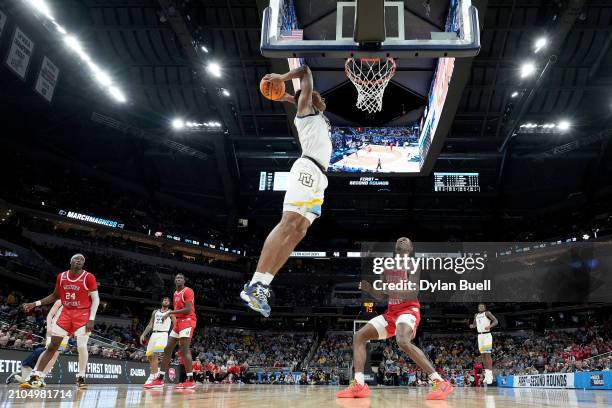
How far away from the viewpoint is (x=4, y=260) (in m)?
21.9

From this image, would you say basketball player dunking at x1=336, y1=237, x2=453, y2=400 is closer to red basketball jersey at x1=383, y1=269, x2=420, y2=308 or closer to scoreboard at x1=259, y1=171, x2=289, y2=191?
red basketball jersey at x1=383, y1=269, x2=420, y2=308

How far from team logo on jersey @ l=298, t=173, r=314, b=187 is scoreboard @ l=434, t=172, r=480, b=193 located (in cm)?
2233

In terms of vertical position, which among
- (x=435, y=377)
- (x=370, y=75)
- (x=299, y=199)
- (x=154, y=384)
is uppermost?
(x=370, y=75)

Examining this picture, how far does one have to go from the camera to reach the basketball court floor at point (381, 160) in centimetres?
1241

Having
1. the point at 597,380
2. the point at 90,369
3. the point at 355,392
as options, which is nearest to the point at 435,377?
the point at 355,392

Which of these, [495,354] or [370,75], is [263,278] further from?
[495,354]

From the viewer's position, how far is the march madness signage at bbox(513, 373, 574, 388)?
46.7 ft

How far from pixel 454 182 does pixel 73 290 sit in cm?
2159

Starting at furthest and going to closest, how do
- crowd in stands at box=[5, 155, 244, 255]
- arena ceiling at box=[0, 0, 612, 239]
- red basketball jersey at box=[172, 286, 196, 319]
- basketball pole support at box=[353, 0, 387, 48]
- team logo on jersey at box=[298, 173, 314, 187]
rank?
crowd in stands at box=[5, 155, 244, 255] < arena ceiling at box=[0, 0, 612, 239] < red basketball jersey at box=[172, 286, 196, 319] < basketball pole support at box=[353, 0, 387, 48] < team logo on jersey at box=[298, 173, 314, 187]

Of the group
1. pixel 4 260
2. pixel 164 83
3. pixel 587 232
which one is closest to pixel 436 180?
pixel 587 232

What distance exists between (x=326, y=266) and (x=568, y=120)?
1833 centimetres

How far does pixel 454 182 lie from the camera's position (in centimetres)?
2538

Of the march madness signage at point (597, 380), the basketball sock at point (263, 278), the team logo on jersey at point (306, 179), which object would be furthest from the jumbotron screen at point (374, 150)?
the basketball sock at point (263, 278)

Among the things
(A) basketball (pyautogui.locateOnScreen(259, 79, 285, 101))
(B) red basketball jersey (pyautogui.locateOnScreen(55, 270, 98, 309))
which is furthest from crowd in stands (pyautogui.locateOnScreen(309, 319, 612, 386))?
(A) basketball (pyautogui.locateOnScreen(259, 79, 285, 101))
